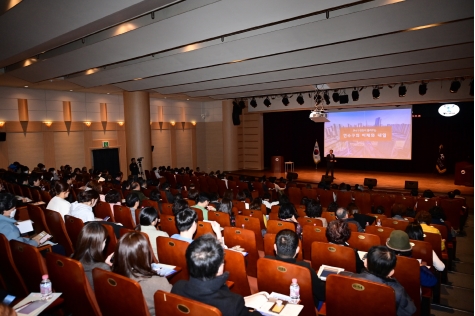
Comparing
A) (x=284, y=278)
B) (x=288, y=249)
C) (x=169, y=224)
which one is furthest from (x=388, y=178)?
(x=284, y=278)

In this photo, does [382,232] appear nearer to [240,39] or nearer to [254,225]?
[254,225]

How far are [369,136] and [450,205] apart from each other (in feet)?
29.6

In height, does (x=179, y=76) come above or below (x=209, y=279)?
above

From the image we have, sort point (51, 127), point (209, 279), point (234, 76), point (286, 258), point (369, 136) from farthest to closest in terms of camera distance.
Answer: point (369, 136)
point (51, 127)
point (234, 76)
point (286, 258)
point (209, 279)

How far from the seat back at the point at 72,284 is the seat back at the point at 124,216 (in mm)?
2333

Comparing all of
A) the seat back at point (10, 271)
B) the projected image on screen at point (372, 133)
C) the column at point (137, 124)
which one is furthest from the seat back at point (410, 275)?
the projected image on screen at point (372, 133)

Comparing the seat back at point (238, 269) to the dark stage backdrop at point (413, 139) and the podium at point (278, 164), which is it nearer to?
the dark stage backdrop at point (413, 139)

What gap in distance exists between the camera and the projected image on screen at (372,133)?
605 inches

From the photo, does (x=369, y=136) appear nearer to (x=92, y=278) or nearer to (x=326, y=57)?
(x=326, y=57)

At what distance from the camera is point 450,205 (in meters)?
7.62

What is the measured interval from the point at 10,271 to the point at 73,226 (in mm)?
1167

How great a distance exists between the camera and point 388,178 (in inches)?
605

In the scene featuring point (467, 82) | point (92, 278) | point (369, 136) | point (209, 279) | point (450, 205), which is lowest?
point (450, 205)

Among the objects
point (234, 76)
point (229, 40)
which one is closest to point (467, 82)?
point (234, 76)
